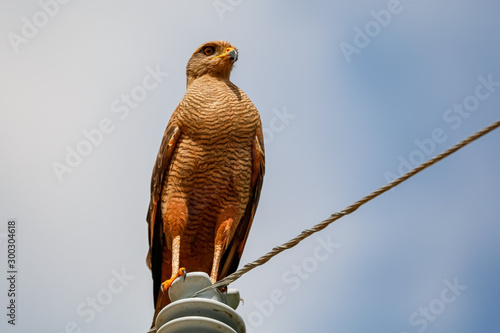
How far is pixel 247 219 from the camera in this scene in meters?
7.93

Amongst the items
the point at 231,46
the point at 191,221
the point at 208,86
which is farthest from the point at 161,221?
the point at 231,46

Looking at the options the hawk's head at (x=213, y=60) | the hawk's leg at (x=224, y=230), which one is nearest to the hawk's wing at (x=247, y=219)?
the hawk's leg at (x=224, y=230)

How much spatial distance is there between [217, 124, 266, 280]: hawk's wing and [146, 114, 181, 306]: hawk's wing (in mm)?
653

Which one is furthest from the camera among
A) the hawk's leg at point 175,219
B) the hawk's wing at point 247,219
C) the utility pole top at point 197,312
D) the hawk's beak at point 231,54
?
the hawk's beak at point 231,54

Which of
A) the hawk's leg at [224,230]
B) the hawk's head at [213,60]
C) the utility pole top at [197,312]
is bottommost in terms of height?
the utility pole top at [197,312]

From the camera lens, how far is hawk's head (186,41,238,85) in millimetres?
8719

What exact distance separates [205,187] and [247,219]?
0.59 m

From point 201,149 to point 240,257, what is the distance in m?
1.18

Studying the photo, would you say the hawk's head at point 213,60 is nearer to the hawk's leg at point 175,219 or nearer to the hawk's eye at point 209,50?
the hawk's eye at point 209,50

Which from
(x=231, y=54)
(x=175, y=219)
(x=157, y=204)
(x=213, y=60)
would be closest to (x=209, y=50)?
(x=213, y=60)

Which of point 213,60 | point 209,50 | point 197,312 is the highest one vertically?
point 209,50

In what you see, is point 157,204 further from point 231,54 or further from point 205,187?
point 231,54

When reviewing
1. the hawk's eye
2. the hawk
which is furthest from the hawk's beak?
the hawk

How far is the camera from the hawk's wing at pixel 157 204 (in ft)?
25.5
